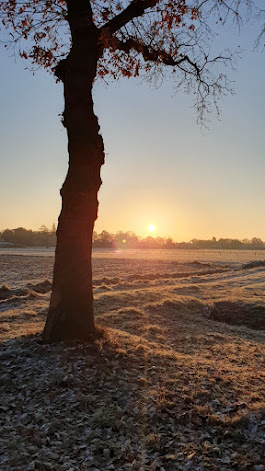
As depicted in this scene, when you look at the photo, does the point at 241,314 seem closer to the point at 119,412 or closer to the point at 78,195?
the point at 78,195

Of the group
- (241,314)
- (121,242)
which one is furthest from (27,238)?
(241,314)

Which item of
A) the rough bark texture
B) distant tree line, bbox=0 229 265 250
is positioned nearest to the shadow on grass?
the rough bark texture

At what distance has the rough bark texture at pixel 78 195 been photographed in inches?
316

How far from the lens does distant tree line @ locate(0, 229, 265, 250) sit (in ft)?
405

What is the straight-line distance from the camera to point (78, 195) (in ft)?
26.4

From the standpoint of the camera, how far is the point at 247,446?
5199mm

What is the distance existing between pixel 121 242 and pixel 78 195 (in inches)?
5233

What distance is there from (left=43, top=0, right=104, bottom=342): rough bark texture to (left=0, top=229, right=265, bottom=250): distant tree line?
109695mm

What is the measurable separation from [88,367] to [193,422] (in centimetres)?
226

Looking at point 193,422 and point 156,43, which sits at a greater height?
point 156,43

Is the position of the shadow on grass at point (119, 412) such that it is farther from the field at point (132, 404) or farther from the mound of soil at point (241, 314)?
the mound of soil at point (241, 314)

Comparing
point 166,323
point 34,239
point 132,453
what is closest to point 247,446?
point 132,453

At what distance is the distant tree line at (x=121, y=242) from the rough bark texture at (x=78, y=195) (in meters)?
110

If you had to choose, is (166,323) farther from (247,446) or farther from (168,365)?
(247,446)
